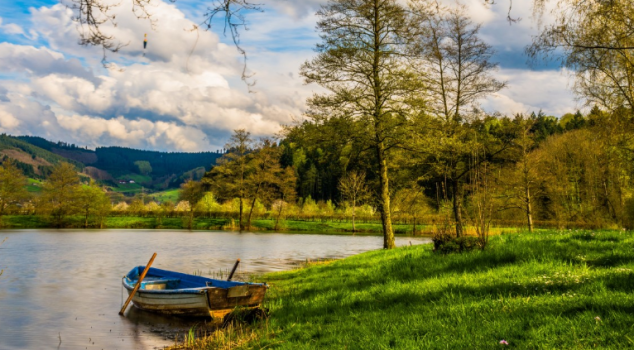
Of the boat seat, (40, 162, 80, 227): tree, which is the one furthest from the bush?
(40, 162, 80, 227): tree

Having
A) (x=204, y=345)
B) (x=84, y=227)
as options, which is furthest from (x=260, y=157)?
(x=204, y=345)

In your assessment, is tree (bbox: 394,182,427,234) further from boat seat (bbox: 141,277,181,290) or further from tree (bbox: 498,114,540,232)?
boat seat (bbox: 141,277,181,290)

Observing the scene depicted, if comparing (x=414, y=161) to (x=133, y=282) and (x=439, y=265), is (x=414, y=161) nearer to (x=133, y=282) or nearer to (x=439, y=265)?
(x=439, y=265)

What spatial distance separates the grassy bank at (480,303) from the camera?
5.09 metres

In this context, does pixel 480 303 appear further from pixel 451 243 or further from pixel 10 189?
pixel 10 189

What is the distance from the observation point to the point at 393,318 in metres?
6.68

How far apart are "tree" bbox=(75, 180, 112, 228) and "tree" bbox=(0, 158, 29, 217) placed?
6.90 m

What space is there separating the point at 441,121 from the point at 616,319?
48.6 ft

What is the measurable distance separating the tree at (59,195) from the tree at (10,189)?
148 inches

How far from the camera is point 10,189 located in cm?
5944

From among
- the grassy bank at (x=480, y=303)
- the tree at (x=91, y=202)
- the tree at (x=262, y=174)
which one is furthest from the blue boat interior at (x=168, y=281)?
the tree at (x=91, y=202)

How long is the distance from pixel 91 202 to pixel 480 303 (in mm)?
69322

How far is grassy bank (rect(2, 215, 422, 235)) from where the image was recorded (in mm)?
Answer: 63891

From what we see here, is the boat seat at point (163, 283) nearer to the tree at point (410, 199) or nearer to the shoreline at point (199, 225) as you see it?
the tree at point (410, 199)
